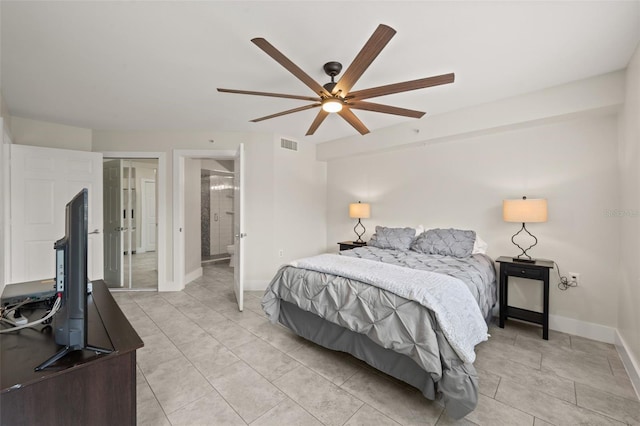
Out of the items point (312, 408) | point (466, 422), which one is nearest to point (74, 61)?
point (312, 408)

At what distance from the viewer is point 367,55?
1619mm

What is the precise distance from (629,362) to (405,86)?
8.87 ft

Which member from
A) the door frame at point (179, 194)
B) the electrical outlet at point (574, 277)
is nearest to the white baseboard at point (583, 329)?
the electrical outlet at point (574, 277)

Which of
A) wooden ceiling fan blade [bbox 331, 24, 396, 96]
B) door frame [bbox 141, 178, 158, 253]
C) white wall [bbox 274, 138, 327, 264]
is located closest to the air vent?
white wall [bbox 274, 138, 327, 264]

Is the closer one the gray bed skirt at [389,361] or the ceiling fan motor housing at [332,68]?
the gray bed skirt at [389,361]

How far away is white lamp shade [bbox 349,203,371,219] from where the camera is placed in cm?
428

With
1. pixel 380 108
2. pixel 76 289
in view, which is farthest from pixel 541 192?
pixel 76 289

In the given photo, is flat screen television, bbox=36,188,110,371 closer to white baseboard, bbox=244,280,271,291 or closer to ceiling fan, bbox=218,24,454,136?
ceiling fan, bbox=218,24,454,136

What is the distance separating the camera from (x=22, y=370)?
0.95 metres

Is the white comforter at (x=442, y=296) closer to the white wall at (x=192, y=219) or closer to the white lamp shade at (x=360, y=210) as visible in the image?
the white lamp shade at (x=360, y=210)

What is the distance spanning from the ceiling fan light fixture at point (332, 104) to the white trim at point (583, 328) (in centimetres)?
312

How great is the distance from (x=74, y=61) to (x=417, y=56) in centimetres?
279

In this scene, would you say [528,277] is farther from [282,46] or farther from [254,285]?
[254,285]

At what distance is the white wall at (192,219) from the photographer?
15.0 ft
